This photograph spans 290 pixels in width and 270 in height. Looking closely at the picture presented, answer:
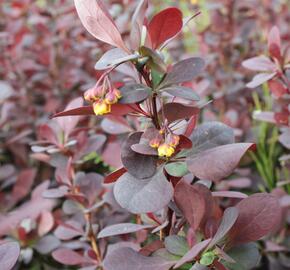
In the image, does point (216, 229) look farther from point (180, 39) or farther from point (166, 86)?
point (180, 39)

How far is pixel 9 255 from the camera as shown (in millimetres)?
714

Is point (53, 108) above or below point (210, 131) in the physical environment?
below

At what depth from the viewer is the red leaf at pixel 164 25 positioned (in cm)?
70

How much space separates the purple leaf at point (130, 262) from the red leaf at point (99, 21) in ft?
1.06

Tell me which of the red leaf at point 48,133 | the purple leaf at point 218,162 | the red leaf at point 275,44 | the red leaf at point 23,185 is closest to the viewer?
the purple leaf at point 218,162

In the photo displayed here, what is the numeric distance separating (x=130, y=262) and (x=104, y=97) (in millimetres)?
262

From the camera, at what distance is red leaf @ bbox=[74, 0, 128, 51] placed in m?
0.70

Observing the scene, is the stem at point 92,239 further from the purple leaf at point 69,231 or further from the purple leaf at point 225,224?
the purple leaf at point 225,224

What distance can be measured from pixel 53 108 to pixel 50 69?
25 centimetres

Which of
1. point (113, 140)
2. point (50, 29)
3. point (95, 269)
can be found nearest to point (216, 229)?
point (95, 269)

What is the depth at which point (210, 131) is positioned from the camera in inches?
31.0

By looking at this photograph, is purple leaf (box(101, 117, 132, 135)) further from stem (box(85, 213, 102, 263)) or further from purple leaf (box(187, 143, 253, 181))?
purple leaf (box(187, 143, 253, 181))

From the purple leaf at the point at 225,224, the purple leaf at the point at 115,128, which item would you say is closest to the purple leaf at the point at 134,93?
the purple leaf at the point at 225,224

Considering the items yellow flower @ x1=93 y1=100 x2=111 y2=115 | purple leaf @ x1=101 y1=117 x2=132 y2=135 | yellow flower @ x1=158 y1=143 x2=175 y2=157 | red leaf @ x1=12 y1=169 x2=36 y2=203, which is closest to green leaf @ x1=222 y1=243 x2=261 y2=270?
yellow flower @ x1=158 y1=143 x2=175 y2=157
